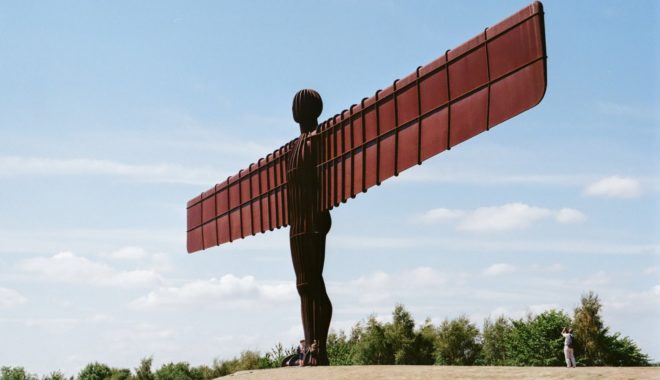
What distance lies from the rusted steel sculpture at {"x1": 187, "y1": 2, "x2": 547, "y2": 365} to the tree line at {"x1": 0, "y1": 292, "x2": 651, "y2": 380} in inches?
734

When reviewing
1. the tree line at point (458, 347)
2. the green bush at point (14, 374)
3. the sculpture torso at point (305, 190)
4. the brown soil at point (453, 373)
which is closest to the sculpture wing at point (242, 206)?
the sculpture torso at point (305, 190)

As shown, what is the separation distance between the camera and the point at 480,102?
1362 cm

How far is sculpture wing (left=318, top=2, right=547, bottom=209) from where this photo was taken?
1282 cm

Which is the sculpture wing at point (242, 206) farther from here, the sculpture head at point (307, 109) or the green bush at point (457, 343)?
the green bush at point (457, 343)

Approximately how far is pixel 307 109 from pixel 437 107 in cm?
442

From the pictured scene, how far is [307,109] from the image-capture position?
18047 mm

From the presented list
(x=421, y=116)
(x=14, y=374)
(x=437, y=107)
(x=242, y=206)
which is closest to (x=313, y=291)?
(x=242, y=206)

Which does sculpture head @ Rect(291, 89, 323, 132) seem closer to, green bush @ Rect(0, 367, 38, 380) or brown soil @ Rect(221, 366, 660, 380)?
brown soil @ Rect(221, 366, 660, 380)

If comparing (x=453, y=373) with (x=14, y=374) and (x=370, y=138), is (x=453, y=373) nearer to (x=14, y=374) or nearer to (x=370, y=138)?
(x=370, y=138)

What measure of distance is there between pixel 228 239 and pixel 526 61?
36.2ft

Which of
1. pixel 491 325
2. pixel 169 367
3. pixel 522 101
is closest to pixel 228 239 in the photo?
pixel 522 101

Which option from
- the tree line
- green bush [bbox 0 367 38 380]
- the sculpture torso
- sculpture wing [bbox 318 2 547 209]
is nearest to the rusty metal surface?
sculpture wing [bbox 318 2 547 209]

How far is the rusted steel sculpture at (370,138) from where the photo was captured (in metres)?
13.1

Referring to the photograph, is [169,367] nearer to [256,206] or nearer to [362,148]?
[256,206]
